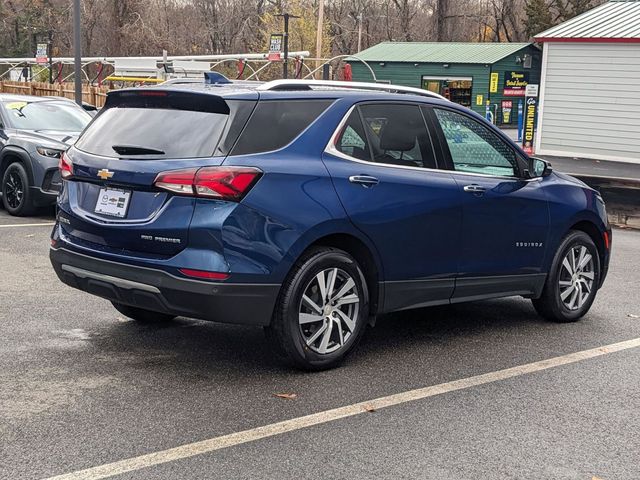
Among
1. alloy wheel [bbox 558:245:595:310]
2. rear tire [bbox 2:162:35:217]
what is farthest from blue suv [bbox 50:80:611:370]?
rear tire [bbox 2:162:35:217]

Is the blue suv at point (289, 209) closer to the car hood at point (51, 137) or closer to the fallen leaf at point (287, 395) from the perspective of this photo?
the fallen leaf at point (287, 395)

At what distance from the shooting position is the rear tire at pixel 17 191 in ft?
40.4

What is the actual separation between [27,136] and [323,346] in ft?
28.1

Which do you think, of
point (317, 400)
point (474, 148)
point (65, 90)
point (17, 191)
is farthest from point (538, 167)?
point (65, 90)

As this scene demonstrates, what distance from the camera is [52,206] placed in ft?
43.0

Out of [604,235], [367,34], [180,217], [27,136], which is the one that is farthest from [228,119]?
[367,34]

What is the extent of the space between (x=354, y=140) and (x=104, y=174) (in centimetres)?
154

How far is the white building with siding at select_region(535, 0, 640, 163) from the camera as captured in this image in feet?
86.5

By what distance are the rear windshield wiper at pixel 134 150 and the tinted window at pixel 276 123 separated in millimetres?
504

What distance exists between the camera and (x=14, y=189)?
12.6 m

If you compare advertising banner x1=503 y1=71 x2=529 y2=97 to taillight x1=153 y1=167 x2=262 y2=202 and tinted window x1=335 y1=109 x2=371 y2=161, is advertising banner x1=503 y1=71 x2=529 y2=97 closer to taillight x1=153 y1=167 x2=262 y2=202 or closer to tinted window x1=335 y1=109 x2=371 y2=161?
tinted window x1=335 y1=109 x2=371 y2=161

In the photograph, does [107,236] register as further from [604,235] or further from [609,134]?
[609,134]

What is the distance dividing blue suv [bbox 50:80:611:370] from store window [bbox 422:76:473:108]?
43283mm

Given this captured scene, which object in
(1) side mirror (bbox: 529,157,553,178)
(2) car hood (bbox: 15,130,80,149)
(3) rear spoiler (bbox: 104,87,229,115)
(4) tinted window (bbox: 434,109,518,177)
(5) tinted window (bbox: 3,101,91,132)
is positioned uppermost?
A: (3) rear spoiler (bbox: 104,87,229,115)
